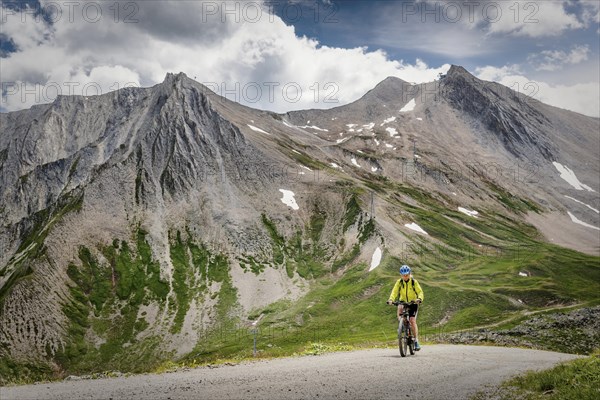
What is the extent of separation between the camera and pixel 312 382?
13.5 metres

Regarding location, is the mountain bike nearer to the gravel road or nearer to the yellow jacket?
the yellow jacket

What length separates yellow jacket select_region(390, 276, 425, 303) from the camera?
20531 millimetres

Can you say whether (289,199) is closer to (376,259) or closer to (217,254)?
(217,254)

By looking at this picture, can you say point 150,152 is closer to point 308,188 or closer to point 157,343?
point 308,188

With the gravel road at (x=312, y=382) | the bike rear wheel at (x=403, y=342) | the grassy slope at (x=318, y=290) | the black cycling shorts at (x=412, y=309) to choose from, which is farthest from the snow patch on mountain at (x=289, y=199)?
the gravel road at (x=312, y=382)

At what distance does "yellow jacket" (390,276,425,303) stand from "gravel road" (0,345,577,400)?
339 cm

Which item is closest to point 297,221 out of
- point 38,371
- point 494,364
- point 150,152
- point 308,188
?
point 308,188

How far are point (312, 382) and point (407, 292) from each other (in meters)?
8.68

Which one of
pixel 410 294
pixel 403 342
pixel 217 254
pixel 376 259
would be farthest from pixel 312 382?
pixel 217 254

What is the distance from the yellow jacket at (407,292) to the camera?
808 inches

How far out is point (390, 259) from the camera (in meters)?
126

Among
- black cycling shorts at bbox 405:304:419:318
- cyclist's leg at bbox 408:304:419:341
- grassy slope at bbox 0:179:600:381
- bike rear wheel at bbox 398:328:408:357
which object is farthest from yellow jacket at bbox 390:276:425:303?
grassy slope at bbox 0:179:600:381

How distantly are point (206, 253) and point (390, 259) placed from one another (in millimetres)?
57295

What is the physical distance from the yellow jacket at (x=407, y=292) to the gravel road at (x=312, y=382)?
3.39 meters
